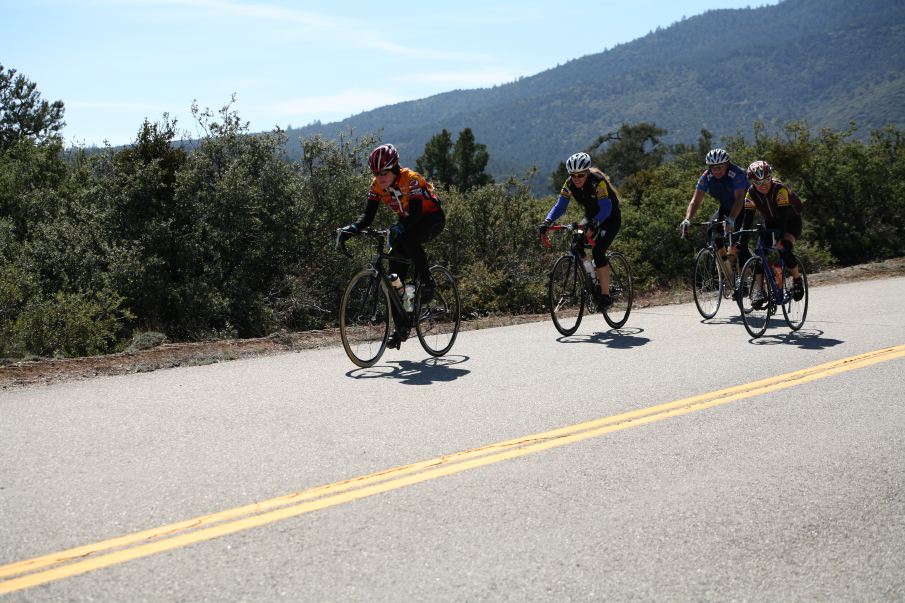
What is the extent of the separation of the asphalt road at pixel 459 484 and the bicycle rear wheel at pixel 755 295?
1.91 m

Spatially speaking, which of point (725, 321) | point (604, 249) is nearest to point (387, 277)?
point (604, 249)

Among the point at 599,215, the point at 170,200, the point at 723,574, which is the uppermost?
the point at 170,200

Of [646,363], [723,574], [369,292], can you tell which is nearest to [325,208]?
[369,292]

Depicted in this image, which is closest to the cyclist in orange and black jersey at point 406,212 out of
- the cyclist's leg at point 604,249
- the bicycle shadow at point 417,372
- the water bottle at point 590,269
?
the bicycle shadow at point 417,372

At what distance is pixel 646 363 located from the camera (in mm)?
8273

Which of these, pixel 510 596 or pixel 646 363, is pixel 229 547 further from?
pixel 646 363

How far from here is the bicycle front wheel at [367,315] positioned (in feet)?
27.2

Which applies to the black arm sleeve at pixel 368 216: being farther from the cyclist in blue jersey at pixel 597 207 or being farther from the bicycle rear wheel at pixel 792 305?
the bicycle rear wheel at pixel 792 305

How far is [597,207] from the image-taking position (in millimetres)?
10594

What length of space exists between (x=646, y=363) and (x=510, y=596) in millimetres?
5297

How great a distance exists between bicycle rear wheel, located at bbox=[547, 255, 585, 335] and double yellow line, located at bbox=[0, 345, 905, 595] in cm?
377

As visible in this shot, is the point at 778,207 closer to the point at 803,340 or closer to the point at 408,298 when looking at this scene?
the point at 803,340

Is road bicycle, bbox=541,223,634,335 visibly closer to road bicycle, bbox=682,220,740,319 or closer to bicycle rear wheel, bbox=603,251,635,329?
bicycle rear wheel, bbox=603,251,635,329

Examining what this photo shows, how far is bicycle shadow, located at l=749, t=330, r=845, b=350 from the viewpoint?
9148 mm
